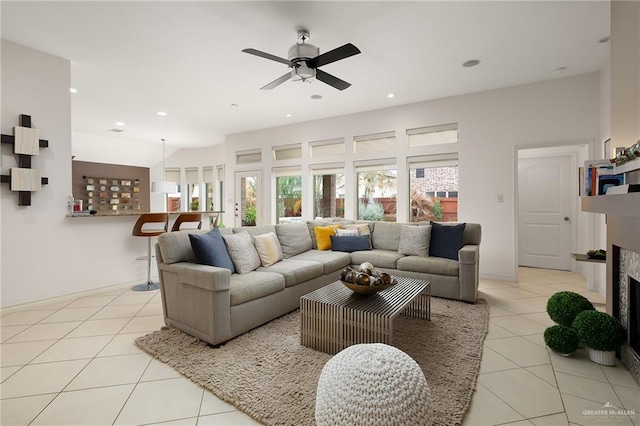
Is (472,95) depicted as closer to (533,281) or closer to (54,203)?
(533,281)

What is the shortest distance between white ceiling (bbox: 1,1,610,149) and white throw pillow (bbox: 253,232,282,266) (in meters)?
2.10

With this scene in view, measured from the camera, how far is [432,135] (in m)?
5.02

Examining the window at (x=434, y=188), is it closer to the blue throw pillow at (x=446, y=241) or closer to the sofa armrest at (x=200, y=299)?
the blue throw pillow at (x=446, y=241)

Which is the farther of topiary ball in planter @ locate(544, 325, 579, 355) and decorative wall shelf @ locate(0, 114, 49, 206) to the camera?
decorative wall shelf @ locate(0, 114, 49, 206)

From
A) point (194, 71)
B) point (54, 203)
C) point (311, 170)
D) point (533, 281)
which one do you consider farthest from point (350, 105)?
point (54, 203)

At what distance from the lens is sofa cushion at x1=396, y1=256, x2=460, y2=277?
3.49 m

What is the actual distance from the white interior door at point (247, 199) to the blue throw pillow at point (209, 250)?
165 inches

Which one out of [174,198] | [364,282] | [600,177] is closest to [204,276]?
[364,282]

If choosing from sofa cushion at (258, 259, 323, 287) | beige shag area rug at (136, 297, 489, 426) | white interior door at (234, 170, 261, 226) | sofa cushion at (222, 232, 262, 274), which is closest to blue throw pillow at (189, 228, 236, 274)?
sofa cushion at (222, 232, 262, 274)

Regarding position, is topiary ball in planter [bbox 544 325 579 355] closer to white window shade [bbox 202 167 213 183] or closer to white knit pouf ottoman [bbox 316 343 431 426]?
white knit pouf ottoman [bbox 316 343 431 426]

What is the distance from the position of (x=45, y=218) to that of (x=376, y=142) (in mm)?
4839

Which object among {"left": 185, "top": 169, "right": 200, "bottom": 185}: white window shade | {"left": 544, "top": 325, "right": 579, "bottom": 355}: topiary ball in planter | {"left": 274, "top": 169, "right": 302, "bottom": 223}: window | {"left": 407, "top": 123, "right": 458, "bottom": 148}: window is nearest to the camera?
{"left": 544, "top": 325, "right": 579, "bottom": 355}: topiary ball in planter

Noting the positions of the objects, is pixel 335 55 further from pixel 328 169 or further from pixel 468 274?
pixel 328 169

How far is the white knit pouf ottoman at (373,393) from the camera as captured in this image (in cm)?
121
